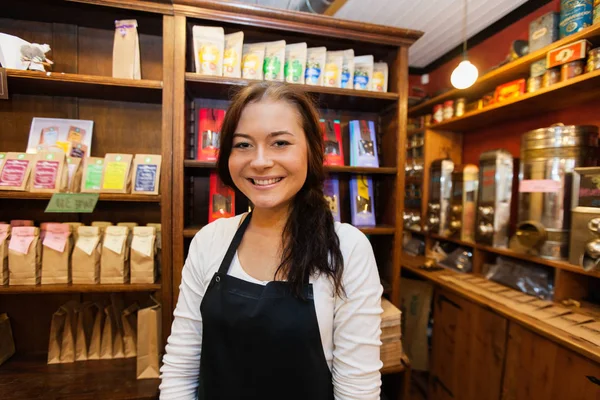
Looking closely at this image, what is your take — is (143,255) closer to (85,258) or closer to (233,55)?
(85,258)

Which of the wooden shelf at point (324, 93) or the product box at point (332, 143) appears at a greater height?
the wooden shelf at point (324, 93)

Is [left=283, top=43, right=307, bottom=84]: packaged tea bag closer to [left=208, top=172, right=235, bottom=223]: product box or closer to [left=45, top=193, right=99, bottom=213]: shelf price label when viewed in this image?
[left=208, top=172, right=235, bottom=223]: product box

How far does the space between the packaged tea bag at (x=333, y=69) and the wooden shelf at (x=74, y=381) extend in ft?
6.19

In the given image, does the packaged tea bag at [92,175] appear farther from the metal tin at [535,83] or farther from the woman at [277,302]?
the metal tin at [535,83]

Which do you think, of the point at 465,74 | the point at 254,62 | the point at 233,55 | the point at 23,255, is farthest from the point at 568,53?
the point at 23,255

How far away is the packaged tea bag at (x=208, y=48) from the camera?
1.53 meters

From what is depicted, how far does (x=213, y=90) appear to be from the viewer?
165 centimetres

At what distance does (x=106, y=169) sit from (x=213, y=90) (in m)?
0.71

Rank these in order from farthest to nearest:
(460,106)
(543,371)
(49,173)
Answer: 1. (460,106)
2. (49,173)
3. (543,371)

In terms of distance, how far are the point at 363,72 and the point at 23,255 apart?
6.77ft

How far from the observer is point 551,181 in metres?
1.58

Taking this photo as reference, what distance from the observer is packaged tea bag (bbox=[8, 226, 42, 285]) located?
4.65 ft

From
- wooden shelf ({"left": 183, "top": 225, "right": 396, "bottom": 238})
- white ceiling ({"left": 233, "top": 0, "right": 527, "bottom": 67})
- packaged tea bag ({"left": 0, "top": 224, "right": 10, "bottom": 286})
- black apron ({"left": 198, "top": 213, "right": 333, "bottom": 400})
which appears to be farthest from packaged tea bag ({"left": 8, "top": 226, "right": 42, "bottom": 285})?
white ceiling ({"left": 233, "top": 0, "right": 527, "bottom": 67})

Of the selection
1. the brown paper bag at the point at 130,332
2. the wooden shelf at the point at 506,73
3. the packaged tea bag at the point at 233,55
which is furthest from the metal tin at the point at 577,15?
the brown paper bag at the point at 130,332
